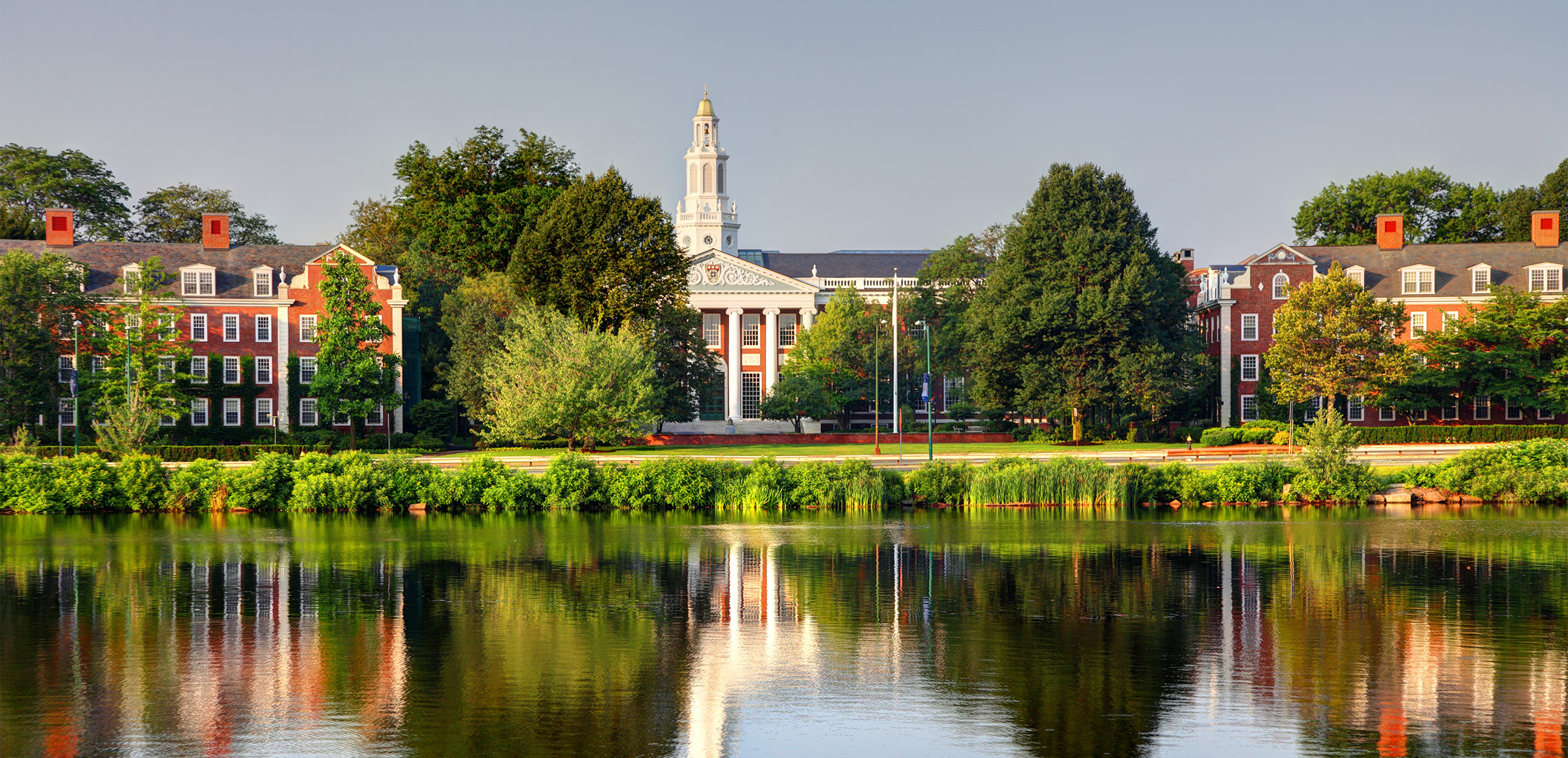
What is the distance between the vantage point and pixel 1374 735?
15680 mm

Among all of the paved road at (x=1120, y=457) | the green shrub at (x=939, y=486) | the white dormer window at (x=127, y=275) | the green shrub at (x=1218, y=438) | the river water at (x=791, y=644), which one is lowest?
the river water at (x=791, y=644)

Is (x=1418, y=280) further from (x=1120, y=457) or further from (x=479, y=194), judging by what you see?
(x=479, y=194)

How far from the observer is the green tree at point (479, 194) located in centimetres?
8194

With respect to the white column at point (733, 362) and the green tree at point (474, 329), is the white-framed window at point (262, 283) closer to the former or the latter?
the green tree at point (474, 329)

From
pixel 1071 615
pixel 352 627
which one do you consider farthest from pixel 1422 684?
pixel 352 627

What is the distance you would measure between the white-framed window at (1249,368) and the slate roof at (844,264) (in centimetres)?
3749

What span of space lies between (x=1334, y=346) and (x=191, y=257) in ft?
207

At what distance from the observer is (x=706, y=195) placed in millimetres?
127938

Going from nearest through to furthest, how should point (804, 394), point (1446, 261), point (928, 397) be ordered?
point (928, 397), point (1446, 261), point (804, 394)

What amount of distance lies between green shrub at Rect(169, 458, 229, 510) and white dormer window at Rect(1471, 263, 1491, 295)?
69.0 meters

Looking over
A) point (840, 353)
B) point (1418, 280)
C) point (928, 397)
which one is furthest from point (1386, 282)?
point (928, 397)

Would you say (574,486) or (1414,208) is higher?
(1414,208)

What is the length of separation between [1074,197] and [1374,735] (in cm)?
5841

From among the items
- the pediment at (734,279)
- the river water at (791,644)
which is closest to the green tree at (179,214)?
the pediment at (734,279)
